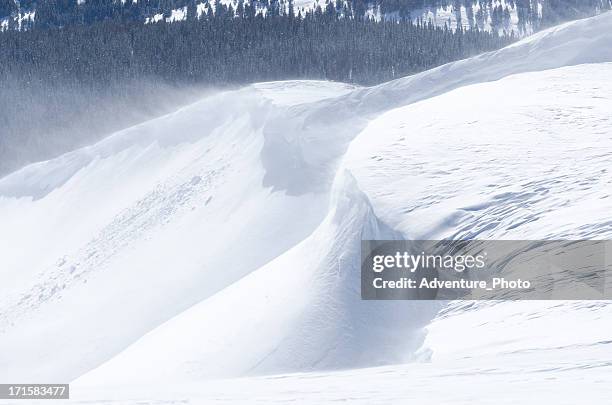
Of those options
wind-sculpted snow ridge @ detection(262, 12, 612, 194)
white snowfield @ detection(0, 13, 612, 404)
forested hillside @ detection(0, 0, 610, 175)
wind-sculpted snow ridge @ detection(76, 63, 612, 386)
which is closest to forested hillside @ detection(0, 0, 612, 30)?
forested hillside @ detection(0, 0, 610, 175)

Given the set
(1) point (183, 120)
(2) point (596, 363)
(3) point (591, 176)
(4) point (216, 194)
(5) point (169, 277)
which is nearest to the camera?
(2) point (596, 363)

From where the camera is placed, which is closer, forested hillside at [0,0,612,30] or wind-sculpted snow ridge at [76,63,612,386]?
wind-sculpted snow ridge at [76,63,612,386]

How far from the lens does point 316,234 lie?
70.5ft

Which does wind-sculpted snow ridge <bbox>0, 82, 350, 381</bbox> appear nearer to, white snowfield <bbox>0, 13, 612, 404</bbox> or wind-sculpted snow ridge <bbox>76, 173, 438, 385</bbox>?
white snowfield <bbox>0, 13, 612, 404</bbox>

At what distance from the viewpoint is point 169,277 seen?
2561 cm

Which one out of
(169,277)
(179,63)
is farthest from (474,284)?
(179,63)

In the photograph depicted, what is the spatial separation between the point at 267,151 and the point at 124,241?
17.2 feet

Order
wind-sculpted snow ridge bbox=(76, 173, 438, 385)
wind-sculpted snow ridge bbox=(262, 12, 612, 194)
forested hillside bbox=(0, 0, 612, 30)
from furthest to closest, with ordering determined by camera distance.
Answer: forested hillside bbox=(0, 0, 612, 30)
wind-sculpted snow ridge bbox=(262, 12, 612, 194)
wind-sculpted snow ridge bbox=(76, 173, 438, 385)

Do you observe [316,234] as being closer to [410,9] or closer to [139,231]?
[139,231]

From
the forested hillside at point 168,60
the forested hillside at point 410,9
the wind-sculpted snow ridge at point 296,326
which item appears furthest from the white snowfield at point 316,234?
the forested hillside at point 410,9

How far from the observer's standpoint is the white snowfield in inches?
532

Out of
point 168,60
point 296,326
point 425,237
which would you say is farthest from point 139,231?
point 168,60

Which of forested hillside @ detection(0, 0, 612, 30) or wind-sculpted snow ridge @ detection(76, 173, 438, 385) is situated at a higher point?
forested hillside @ detection(0, 0, 612, 30)

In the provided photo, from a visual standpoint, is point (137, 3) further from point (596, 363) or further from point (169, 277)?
point (596, 363)
